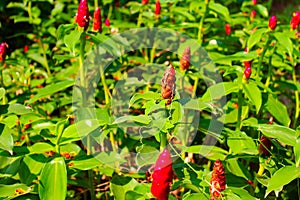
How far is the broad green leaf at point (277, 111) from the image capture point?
230 centimetres

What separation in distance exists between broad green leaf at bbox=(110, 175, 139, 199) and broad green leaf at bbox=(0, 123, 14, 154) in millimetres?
487

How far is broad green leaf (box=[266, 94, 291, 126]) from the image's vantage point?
2301mm

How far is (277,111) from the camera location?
2314 mm

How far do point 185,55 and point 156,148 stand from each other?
0.51 m

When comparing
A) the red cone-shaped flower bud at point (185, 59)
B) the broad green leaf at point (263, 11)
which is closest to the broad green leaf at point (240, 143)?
the red cone-shaped flower bud at point (185, 59)

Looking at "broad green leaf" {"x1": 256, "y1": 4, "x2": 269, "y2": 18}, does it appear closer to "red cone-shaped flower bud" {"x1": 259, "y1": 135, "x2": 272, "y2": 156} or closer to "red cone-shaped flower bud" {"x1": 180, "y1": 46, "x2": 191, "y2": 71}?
"red cone-shaped flower bud" {"x1": 180, "y1": 46, "x2": 191, "y2": 71}

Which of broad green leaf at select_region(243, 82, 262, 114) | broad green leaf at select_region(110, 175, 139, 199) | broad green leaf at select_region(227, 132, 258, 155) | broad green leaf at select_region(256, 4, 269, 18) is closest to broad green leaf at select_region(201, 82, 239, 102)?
broad green leaf at select_region(243, 82, 262, 114)

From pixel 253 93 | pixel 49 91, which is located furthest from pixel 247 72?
pixel 49 91

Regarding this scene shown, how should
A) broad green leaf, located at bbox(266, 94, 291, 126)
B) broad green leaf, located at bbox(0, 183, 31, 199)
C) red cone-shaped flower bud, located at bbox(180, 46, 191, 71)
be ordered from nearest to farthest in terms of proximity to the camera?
broad green leaf, located at bbox(0, 183, 31, 199), red cone-shaped flower bud, located at bbox(180, 46, 191, 71), broad green leaf, located at bbox(266, 94, 291, 126)

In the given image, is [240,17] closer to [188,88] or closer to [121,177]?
[188,88]

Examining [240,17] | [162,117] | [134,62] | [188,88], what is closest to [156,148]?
[162,117]

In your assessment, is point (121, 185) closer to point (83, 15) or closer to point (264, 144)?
point (264, 144)

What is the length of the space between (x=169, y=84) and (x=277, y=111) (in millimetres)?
974

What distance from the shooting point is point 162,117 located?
63.5 inches
